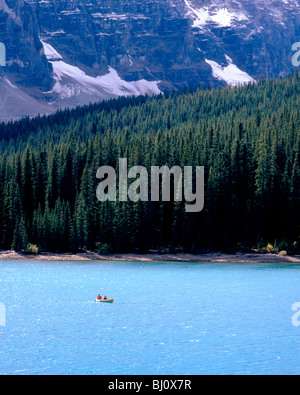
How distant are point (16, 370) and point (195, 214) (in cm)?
7217

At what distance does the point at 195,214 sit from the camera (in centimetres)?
11219

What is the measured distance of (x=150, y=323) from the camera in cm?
5569

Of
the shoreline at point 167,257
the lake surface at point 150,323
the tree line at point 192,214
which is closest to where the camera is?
the lake surface at point 150,323

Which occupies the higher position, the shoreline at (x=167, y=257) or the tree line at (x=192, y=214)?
the tree line at (x=192, y=214)

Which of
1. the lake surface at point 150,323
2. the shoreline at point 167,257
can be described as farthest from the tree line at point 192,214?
the lake surface at point 150,323

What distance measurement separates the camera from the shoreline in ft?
349

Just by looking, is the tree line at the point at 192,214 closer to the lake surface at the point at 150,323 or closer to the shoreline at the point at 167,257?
the shoreline at the point at 167,257

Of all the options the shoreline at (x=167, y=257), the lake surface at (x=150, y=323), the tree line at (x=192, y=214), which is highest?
the tree line at (x=192, y=214)

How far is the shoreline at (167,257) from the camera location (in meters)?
106

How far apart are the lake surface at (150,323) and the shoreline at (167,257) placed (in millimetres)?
15212

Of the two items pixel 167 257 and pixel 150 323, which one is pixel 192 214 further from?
pixel 150 323

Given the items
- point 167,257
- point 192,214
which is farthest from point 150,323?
point 192,214

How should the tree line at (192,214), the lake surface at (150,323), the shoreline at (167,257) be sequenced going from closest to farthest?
the lake surface at (150,323)
the shoreline at (167,257)
the tree line at (192,214)
